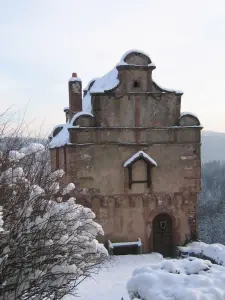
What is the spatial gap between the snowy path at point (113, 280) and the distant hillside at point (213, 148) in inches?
5456

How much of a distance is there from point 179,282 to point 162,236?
35.3ft

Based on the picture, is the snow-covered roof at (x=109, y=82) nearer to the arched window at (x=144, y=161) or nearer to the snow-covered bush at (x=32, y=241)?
the arched window at (x=144, y=161)

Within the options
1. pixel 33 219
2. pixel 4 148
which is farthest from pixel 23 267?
pixel 4 148

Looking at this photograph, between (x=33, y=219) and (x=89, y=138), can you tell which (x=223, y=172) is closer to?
(x=89, y=138)

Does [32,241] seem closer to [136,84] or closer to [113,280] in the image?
[113,280]

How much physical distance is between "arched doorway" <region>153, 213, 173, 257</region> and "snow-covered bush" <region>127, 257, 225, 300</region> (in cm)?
934

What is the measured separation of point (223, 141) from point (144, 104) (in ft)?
579

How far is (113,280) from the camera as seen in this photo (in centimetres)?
1389

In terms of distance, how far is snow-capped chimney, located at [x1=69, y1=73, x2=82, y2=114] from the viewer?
18391mm

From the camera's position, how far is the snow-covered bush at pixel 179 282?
284 inches

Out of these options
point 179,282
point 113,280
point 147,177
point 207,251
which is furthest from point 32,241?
point 147,177

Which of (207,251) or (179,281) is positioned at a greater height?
(179,281)

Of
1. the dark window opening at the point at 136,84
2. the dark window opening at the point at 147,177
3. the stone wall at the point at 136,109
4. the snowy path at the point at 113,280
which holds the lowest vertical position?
the snowy path at the point at 113,280

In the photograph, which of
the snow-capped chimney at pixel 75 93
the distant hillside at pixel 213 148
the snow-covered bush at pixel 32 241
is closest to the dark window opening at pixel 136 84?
the snow-capped chimney at pixel 75 93
